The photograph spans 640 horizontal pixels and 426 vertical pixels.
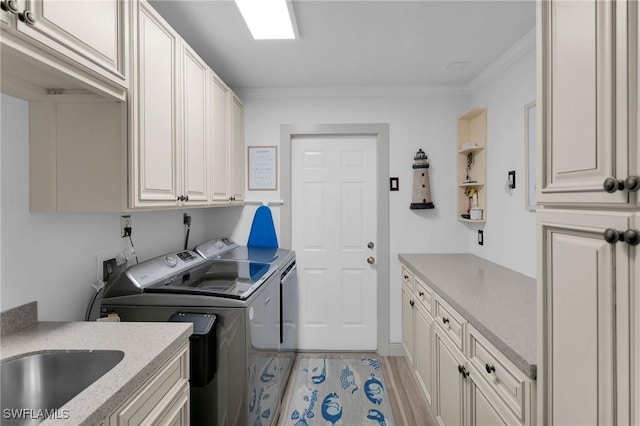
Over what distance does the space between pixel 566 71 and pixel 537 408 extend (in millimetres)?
954

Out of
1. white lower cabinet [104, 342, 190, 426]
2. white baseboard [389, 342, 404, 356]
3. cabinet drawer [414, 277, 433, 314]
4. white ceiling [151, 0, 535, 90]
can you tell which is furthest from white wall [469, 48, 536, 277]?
white lower cabinet [104, 342, 190, 426]

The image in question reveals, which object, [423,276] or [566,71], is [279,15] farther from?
[423,276]

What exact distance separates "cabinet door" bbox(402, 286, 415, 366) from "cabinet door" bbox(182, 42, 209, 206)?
178 cm

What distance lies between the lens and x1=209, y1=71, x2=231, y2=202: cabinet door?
2256mm

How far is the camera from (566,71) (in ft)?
2.69

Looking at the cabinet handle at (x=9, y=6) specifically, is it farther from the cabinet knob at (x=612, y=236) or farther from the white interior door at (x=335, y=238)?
the white interior door at (x=335, y=238)

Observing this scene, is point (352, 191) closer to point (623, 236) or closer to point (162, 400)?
point (162, 400)

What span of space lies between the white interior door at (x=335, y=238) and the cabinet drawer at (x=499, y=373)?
1.64 metres

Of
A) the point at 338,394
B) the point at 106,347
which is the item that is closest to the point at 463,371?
the point at 338,394

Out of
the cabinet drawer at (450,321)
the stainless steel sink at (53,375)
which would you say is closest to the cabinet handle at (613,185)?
the cabinet drawer at (450,321)

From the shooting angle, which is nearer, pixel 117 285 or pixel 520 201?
pixel 117 285

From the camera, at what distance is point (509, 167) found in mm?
2326

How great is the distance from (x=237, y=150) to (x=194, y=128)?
33.2 inches

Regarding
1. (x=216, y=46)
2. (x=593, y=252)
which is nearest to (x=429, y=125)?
(x=216, y=46)
